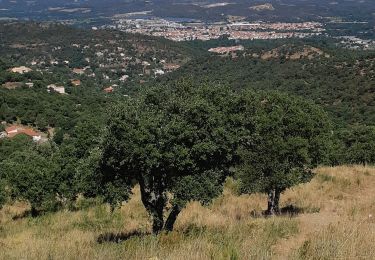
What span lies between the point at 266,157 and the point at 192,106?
4391 millimetres

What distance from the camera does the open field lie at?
6188mm

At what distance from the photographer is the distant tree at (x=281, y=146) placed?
13586 mm

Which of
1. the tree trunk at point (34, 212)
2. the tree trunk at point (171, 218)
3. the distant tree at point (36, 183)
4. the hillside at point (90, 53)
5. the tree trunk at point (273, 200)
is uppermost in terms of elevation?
the tree trunk at point (171, 218)

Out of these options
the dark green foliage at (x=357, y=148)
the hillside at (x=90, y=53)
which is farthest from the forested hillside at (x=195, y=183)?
the hillside at (x=90, y=53)

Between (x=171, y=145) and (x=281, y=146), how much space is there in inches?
175

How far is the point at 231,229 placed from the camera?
898 centimetres

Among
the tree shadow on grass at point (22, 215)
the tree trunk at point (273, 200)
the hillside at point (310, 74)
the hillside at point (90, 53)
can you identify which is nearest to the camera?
the tree trunk at point (273, 200)

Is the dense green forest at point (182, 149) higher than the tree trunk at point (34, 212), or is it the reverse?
the dense green forest at point (182, 149)

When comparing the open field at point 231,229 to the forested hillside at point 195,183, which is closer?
the open field at point 231,229

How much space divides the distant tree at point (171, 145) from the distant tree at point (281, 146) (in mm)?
2555

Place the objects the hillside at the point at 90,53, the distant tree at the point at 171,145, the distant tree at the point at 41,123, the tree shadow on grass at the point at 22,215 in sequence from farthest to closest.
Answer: the hillside at the point at 90,53 → the distant tree at the point at 41,123 → the tree shadow on grass at the point at 22,215 → the distant tree at the point at 171,145

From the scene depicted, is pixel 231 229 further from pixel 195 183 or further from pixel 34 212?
pixel 34 212

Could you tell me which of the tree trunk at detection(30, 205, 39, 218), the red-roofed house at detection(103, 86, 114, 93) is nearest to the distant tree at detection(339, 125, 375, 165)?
the tree trunk at detection(30, 205, 39, 218)

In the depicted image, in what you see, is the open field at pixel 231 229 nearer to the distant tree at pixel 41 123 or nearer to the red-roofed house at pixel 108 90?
the distant tree at pixel 41 123
